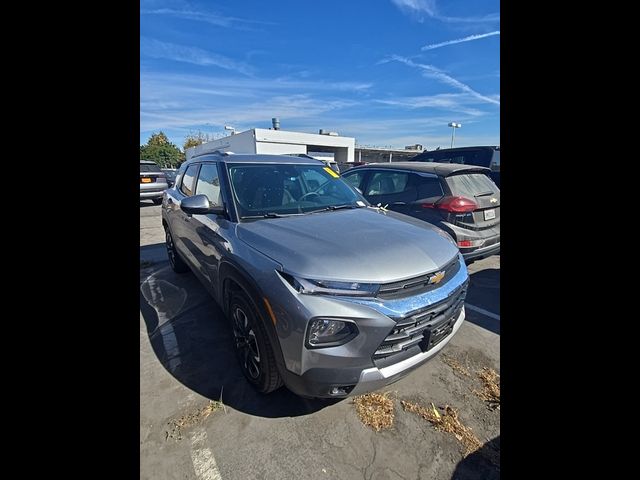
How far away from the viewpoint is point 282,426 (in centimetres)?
194

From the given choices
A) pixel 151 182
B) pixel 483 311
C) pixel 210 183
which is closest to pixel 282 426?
pixel 210 183

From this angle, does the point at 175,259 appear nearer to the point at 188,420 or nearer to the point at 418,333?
the point at 188,420

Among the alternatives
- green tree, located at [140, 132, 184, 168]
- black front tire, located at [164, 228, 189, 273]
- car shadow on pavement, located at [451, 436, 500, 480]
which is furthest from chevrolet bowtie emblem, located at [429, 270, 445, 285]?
green tree, located at [140, 132, 184, 168]

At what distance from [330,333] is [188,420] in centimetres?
129

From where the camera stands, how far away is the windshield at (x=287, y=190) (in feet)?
8.73

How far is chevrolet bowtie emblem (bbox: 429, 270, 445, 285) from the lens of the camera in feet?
6.33

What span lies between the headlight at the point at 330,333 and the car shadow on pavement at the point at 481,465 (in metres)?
1.04

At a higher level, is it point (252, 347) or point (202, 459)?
point (252, 347)

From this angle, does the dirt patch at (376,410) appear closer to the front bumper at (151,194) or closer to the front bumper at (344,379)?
the front bumper at (344,379)
